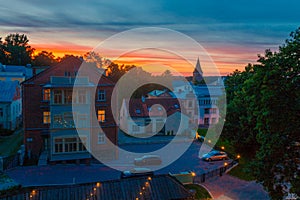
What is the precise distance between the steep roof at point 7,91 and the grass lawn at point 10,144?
524 cm

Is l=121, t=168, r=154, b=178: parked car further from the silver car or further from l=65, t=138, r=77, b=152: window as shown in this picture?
the silver car

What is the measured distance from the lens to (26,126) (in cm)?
2616

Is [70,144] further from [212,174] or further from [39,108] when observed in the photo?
[212,174]

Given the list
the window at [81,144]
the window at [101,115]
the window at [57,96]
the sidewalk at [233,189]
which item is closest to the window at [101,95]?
the window at [101,115]

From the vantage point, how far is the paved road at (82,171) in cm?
2180

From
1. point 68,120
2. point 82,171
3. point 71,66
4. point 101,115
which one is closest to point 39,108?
point 68,120

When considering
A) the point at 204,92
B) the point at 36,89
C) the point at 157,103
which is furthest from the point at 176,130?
the point at 36,89

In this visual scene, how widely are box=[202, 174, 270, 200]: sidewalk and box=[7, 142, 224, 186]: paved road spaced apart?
291cm

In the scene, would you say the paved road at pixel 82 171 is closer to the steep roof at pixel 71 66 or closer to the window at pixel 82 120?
the window at pixel 82 120

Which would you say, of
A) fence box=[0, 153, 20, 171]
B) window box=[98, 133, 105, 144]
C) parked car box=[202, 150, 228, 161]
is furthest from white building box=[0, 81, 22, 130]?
parked car box=[202, 150, 228, 161]

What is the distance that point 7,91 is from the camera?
3931cm

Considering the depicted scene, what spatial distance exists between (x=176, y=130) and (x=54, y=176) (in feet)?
72.1

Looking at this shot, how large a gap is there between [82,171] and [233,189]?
1328 centimetres

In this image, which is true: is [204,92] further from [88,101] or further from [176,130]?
[88,101]
